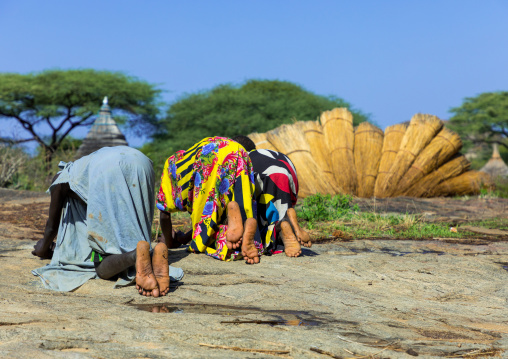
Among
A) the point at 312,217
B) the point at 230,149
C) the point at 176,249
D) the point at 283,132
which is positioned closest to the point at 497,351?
the point at 230,149

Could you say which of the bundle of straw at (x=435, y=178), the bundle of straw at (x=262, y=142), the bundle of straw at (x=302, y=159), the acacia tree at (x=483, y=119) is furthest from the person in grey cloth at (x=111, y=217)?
the acacia tree at (x=483, y=119)

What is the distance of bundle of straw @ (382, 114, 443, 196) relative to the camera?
10.5 meters

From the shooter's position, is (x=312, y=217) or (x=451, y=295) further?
(x=312, y=217)

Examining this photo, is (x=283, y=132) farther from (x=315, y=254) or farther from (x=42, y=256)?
(x=42, y=256)

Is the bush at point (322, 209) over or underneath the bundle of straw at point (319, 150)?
underneath

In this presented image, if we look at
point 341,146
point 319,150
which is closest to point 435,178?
point 341,146

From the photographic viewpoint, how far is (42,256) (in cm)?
422

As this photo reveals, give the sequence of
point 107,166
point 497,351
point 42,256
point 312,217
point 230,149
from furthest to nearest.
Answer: point 312,217
point 230,149
point 42,256
point 107,166
point 497,351

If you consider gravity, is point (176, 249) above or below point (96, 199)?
below

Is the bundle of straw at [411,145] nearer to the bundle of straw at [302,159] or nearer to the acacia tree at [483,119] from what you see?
the bundle of straw at [302,159]

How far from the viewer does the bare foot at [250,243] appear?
420 centimetres

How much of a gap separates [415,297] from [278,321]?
1269mm

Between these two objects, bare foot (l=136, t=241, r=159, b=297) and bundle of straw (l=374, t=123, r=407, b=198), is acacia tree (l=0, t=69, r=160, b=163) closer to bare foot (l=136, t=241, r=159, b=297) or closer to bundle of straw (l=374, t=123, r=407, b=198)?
bundle of straw (l=374, t=123, r=407, b=198)

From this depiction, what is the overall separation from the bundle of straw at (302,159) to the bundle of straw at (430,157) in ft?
5.12
